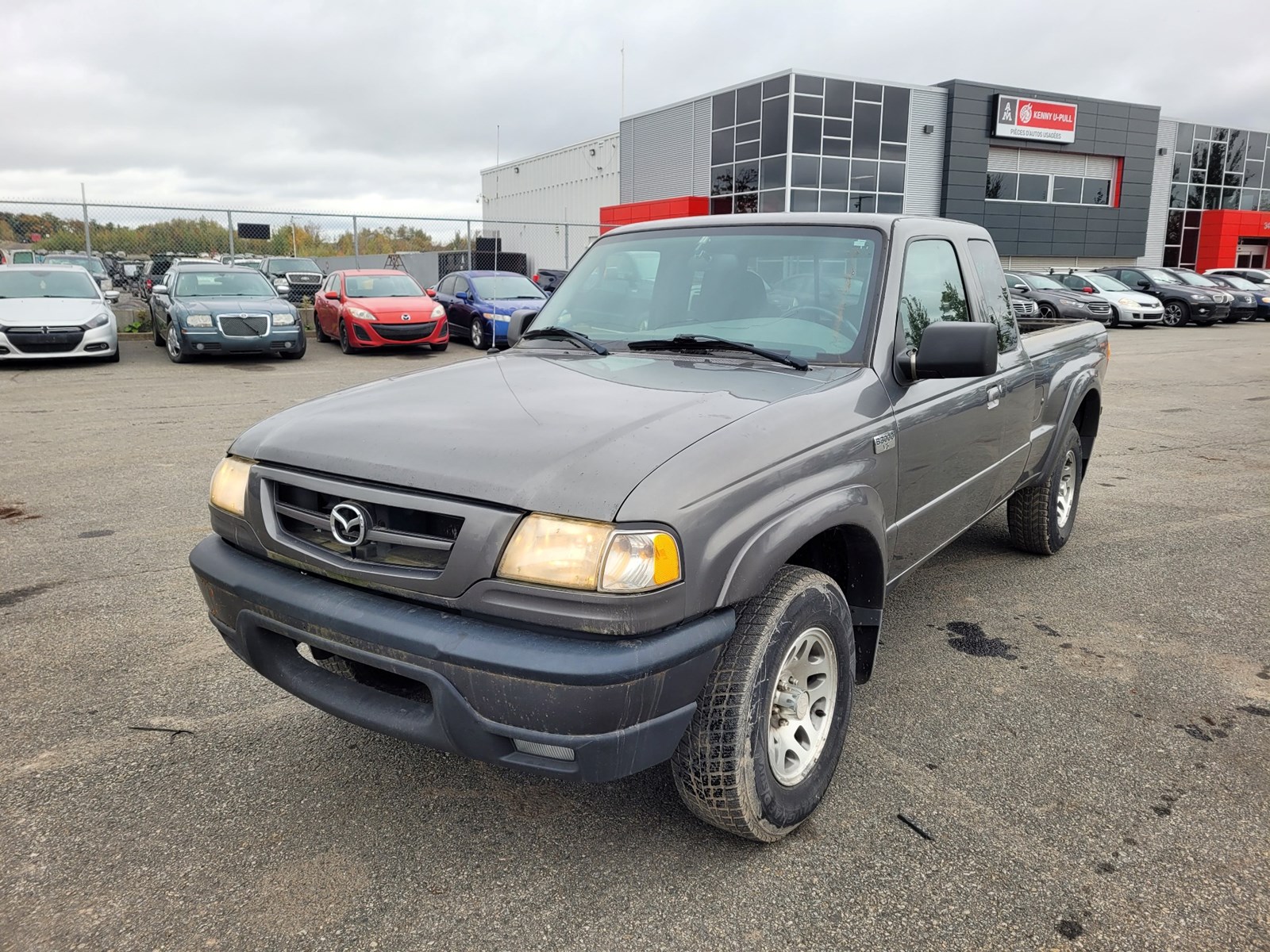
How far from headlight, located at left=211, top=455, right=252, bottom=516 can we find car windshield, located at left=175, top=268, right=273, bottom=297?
13.3 meters

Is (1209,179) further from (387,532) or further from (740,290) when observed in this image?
(387,532)

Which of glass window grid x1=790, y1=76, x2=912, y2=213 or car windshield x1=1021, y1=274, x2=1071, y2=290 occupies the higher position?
glass window grid x1=790, y1=76, x2=912, y2=213

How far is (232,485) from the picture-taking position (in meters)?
2.71

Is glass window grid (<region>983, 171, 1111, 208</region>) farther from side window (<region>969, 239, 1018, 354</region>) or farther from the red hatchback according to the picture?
side window (<region>969, 239, 1018, 354</region>)

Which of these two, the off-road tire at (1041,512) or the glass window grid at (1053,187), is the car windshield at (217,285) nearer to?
the off-road tire at (1041,512)

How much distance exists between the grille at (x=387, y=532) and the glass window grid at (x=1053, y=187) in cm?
Result: 4131

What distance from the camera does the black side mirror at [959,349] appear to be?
9.34ft

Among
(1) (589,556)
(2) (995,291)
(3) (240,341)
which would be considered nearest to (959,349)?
(1) (589,556)

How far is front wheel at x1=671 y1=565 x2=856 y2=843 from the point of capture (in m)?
2.29

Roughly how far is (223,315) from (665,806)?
1326 cm

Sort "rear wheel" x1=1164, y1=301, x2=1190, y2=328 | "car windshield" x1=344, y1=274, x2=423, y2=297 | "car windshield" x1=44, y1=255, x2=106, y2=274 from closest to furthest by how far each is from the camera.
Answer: "car windshield" x1=344, y1=274, x2=423, y2=297
"car windshield" x1=44, y1=255, x2=106, y2=274
"rear wheel" x1=1164, y1=301, x2=1190, y2=328

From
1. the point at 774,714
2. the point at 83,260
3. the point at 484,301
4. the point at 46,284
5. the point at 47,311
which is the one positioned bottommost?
the point at 774,714

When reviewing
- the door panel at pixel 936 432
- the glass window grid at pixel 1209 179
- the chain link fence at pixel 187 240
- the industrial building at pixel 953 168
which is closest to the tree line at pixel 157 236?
the chain link fence at pixel 187 240

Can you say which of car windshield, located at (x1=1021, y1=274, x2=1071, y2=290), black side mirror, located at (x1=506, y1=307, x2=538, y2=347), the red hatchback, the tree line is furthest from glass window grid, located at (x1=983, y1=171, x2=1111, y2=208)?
black side mirror, located at (x1=506, y1=307, x2=538, y2=347)
